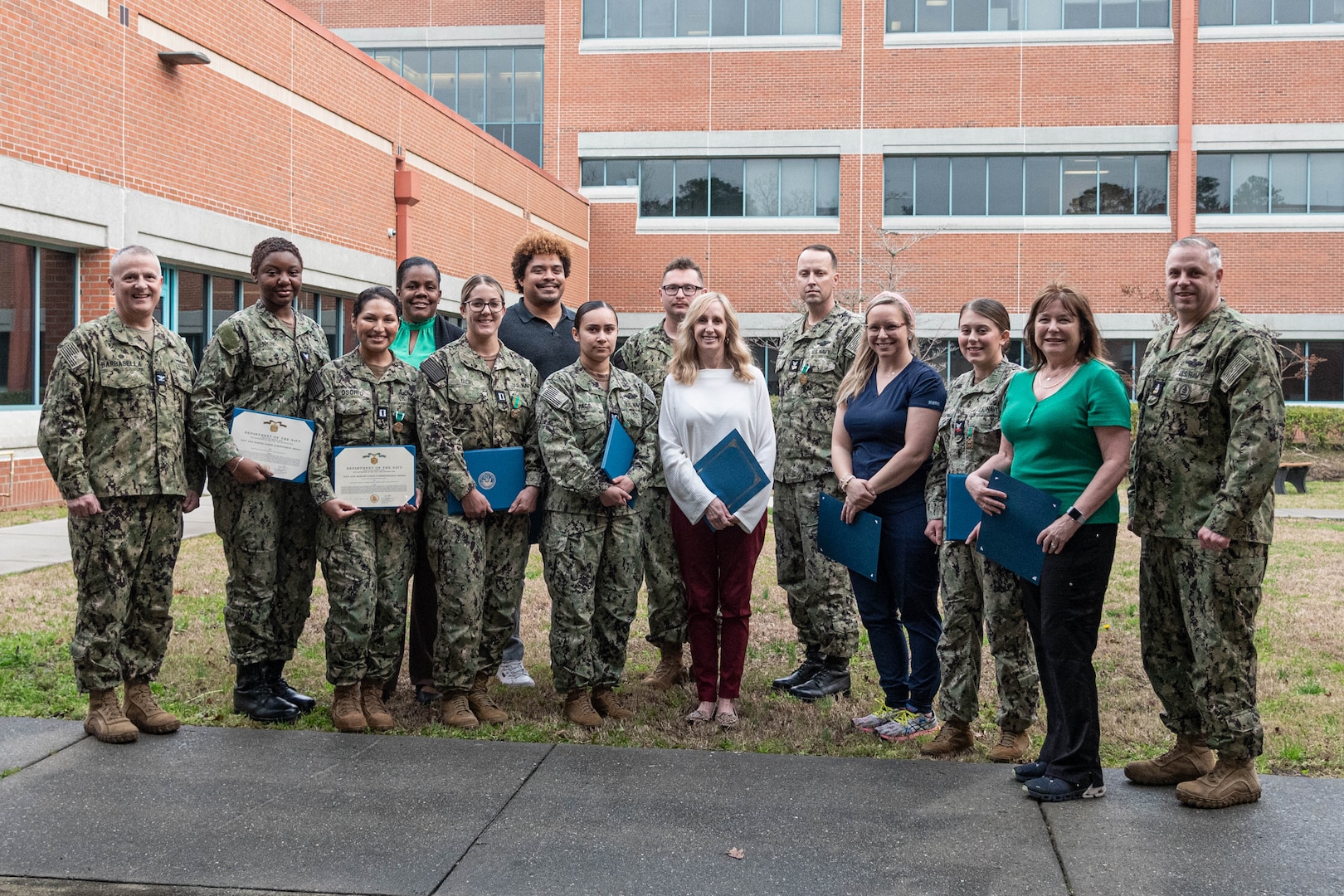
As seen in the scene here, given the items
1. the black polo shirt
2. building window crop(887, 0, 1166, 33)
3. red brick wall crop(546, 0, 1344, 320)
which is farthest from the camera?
building window crop(887, 0, 1166, 33)

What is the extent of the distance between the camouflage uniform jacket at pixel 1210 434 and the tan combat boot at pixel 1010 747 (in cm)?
113

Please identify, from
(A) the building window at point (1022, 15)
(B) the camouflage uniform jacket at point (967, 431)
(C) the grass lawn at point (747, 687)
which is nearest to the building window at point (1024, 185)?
→ (A) the building window at point (1022, 15)

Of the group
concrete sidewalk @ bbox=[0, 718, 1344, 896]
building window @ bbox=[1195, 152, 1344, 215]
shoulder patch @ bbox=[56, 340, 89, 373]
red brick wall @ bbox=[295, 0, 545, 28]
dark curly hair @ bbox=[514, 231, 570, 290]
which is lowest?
concrete sidewalk @ bbox=[0, 718, 1344, 896]

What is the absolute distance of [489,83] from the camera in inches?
1428

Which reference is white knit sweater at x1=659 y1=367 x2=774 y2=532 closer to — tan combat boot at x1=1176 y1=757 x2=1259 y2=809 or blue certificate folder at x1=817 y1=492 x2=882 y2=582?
blue certificate folder at x1=817 y1=492 x2=882 y2=582

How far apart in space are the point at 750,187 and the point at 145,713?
1044 inches

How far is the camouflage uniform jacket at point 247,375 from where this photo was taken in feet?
17.6

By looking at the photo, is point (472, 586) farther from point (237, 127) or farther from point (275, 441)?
point (237, 127)

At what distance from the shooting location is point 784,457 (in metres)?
6.20

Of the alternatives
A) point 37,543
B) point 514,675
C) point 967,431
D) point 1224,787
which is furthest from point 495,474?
point 37,543

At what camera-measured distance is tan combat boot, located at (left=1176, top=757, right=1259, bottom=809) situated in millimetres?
4426

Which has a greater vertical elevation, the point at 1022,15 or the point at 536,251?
the point at 1022,15

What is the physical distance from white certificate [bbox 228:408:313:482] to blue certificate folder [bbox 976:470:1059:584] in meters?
3.14

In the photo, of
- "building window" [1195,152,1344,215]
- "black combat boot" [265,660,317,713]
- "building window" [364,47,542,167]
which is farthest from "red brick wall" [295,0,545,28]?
"black combat boot" [265,660,317,713]
